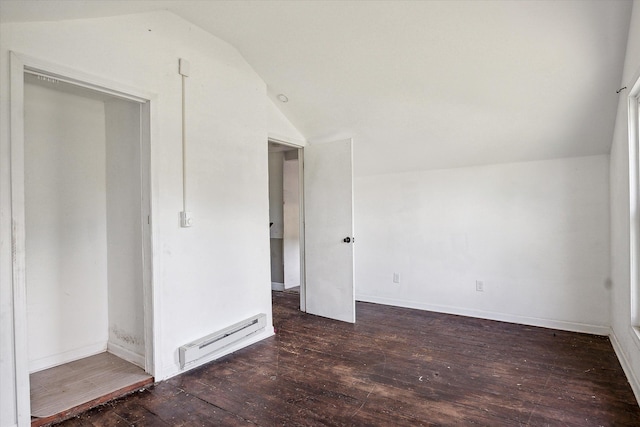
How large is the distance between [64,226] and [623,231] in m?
4.22

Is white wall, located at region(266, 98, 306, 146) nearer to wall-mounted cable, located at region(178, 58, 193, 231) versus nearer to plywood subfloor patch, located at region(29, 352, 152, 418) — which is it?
wall-mounted cable, located at region(178, 58, 193, 231)

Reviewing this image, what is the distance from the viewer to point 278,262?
17.6 ft

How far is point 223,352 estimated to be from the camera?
9.31ft

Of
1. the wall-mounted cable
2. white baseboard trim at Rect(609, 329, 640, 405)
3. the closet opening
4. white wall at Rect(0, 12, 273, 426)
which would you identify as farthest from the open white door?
white baseboard trim at Rect(609, 329, 640, 405)

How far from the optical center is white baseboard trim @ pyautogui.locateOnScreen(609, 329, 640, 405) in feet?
6.87

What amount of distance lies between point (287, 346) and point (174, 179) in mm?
1706

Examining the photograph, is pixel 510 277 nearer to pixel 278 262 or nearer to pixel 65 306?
pixel 278 262

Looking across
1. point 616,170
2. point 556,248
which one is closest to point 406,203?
point 556,248

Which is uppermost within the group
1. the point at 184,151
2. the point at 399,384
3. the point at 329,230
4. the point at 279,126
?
the point at 279,126

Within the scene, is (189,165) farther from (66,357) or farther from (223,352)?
(66,357)

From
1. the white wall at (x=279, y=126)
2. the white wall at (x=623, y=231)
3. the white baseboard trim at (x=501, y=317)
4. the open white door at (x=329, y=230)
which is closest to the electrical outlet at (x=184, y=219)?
the white wall at (x=279, y=126)

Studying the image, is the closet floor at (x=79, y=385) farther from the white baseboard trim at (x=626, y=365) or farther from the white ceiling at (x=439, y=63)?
the white baseboard trim at (x=626, y=365)

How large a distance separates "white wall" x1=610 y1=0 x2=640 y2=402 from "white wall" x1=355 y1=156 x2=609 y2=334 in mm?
235

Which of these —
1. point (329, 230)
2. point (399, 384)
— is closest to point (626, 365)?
point (399, 384)
